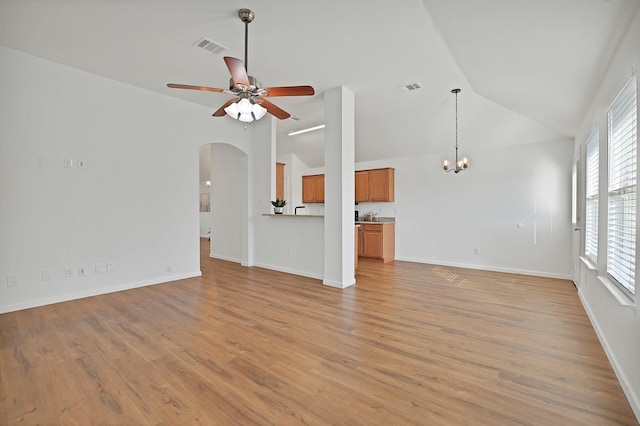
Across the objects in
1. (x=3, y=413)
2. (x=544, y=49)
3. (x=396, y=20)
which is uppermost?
(x=396, y=20)

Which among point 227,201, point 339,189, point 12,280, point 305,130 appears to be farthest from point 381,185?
point 12,280

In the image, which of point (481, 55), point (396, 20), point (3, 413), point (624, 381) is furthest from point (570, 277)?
point (3, 413)

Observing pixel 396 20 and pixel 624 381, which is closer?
pixel 624 381

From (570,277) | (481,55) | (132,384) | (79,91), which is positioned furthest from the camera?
(570,277)

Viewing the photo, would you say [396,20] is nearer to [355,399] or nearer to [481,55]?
[481,55]

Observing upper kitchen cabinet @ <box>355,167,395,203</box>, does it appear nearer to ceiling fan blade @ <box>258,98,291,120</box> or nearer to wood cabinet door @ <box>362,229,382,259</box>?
wood cabinet door @ <box>362,229,382,259</box>

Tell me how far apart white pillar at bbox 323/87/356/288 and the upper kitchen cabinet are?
2.53 metres

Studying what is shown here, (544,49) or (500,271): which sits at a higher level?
(544,49)

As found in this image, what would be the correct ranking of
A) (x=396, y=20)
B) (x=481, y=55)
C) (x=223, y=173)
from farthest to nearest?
(x=223, y=173)
(x=481, y=55)
(x=396, y=20)

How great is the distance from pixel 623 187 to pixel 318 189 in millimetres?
6622

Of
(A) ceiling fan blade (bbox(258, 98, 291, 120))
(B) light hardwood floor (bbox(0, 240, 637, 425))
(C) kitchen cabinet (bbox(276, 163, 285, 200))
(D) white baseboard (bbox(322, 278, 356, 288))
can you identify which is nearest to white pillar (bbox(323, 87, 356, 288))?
(D) white baseboard (bbox(322, 278, 356, 288))

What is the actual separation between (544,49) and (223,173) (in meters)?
6.22

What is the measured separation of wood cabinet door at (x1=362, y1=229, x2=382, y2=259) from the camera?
21.9 feet

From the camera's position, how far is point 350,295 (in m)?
4.11
